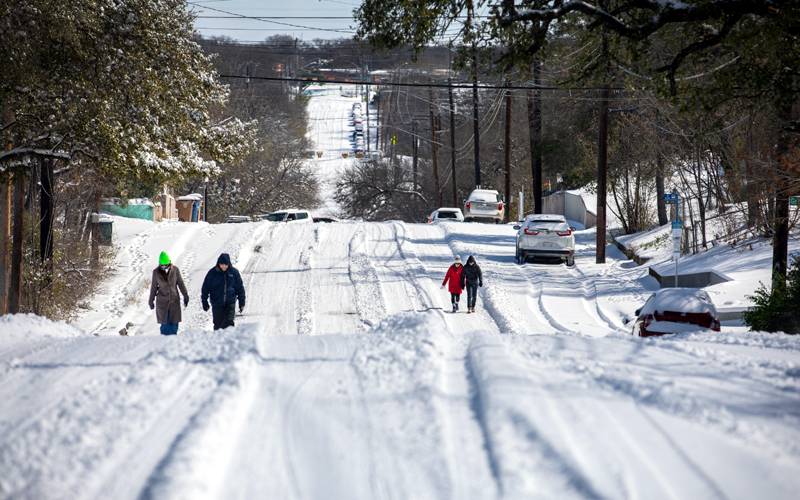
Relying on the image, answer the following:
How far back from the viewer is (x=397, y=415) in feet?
22.6

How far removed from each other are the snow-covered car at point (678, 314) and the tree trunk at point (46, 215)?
53.5 ft

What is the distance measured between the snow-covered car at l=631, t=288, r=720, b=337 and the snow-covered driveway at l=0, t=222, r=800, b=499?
4.65 meters

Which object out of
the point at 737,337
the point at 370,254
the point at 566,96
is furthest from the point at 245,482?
the point at 566,96

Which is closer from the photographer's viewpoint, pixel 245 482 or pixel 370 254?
pixel 245 482

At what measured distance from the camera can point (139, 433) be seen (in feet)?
21.3

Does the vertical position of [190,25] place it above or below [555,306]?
above

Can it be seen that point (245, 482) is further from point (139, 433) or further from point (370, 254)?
point (370, 254)

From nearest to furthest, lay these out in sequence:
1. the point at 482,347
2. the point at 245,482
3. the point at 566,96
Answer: the point at 245,482, the point at 482,347, the point at 566,96

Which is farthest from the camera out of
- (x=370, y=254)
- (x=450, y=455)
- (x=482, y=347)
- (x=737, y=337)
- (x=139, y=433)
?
(x=370, y=254)

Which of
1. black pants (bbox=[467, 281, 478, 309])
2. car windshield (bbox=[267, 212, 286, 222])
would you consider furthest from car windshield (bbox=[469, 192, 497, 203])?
black pants (bbox=[467, 281, 478, 309])

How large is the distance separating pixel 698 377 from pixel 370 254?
27.4m

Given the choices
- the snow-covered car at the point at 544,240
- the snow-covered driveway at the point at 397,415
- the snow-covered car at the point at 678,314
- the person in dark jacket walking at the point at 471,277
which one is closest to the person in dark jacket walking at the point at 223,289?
the snow-covered driveway at the point at 397,415

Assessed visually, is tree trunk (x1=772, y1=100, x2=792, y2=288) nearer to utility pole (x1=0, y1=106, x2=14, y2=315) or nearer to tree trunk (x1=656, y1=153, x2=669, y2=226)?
tree trunk (x1=656, y1=153, x2=669, y2=226)

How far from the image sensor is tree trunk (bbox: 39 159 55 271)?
84.0ft
